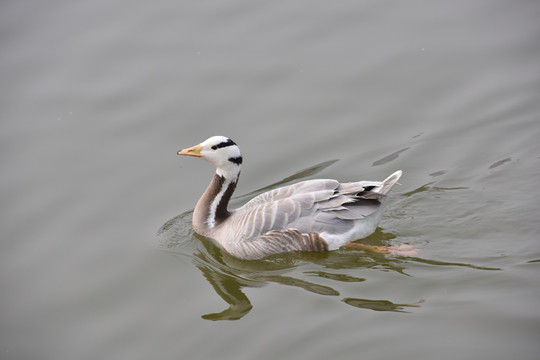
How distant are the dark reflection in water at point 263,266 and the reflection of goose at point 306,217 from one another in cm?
13

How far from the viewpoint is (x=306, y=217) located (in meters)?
8.11

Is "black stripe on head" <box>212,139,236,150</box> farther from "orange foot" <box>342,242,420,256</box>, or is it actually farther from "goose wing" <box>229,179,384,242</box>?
"orange foot" <box>342,242,420,256</box>

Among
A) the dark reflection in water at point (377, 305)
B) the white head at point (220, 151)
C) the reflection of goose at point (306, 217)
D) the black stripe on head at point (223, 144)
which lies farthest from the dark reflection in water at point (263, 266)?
the black stripe on head at point (223, 144)

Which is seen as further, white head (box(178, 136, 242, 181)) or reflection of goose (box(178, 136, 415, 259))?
white head (box(178, 136, 242, 181))

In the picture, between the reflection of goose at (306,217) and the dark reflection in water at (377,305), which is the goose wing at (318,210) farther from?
the dark reflection in water at (377,305)

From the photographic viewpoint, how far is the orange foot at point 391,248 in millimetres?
7820

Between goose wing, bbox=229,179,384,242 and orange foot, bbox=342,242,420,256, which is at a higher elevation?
goose wing, bbox=229,179,384,242

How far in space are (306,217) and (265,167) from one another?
5.98ft

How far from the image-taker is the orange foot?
7.82 meters

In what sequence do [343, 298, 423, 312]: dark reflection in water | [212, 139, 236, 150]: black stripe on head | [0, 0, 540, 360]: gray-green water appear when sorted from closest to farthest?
[343, 298, 423, 312]: dark reflection in water, [0, 0, 540, 360]: gray-green water, [212, 139, 236, 150]: black stripe on head

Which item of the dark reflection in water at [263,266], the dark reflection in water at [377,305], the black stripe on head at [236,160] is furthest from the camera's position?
the black stripe on head at [236,160]

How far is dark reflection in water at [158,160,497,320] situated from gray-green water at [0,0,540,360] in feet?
0.10

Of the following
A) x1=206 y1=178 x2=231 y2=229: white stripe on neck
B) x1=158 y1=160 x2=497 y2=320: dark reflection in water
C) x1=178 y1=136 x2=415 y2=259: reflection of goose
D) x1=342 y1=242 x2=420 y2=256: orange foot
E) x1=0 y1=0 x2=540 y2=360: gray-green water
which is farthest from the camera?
x1=206 y1=178 x2=231 y2=229: white stripe on neck

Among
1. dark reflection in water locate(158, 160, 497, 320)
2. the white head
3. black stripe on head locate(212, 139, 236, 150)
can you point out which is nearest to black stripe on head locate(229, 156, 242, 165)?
the white head
